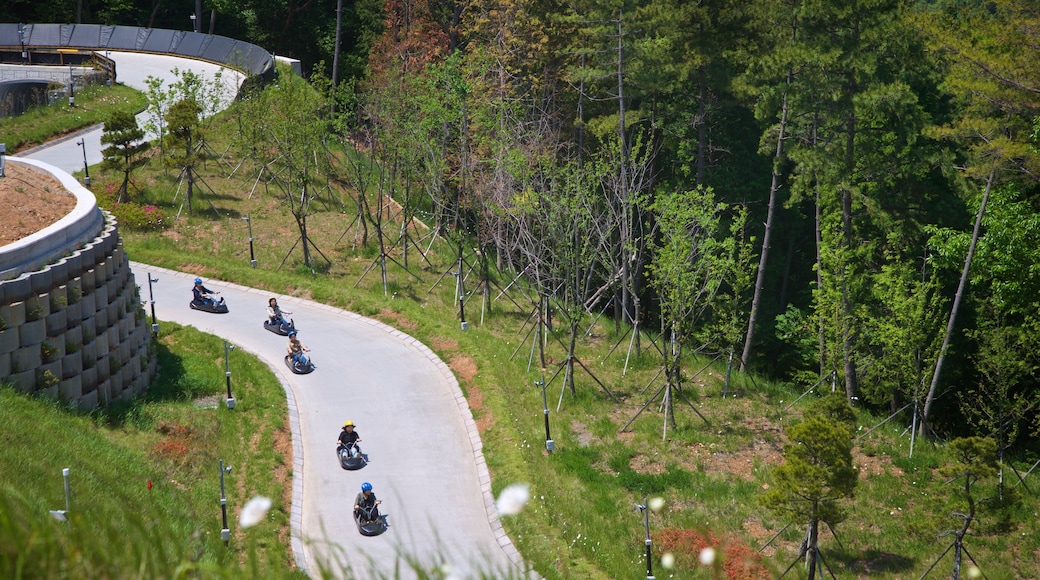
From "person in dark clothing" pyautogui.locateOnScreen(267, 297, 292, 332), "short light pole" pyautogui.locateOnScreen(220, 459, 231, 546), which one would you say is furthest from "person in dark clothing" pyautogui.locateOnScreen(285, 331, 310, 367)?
"short light pole" pyautogui.locateOnScreen(220, 459, 231, 546)

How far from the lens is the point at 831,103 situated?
32.6 metres

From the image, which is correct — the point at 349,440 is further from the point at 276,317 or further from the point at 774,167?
the point at 774,167

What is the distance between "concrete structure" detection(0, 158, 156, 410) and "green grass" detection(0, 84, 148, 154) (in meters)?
18.3

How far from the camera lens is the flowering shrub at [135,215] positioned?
38.1 m

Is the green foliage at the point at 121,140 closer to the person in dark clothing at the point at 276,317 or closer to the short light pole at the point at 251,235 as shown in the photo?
the short light pole at the point at 251,235

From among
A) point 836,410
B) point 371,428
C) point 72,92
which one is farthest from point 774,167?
point 72,92

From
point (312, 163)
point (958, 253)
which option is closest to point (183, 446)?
point (312, 163)

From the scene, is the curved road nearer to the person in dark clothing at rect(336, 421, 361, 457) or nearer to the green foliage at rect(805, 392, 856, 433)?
the person in dark clothing at rect(336, 421, 361, 457)

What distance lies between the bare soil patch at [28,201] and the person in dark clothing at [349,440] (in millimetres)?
8925

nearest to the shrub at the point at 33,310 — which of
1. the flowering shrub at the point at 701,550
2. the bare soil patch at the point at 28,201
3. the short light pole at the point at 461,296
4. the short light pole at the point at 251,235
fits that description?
the bare soil patch at the point at 28,201

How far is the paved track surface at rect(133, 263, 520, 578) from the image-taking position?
872 inches

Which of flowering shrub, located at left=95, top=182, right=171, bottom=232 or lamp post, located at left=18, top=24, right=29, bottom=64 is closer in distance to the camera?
flowering shrub, located at left=95, top=182, right=171, bottom=232

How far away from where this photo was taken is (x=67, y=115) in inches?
1848

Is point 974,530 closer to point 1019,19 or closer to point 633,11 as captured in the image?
point 1019,19
